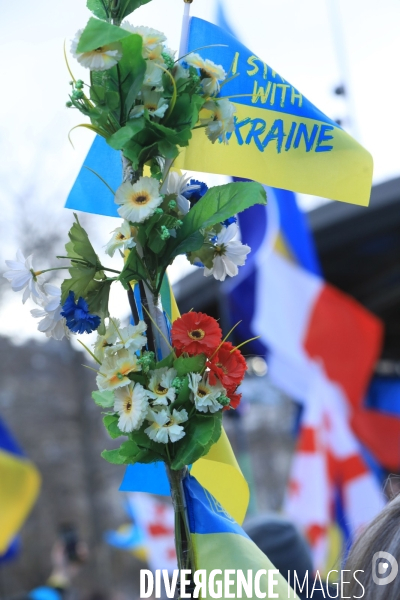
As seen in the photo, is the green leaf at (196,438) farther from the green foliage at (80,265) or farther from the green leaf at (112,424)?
the green foliage at (80,265)

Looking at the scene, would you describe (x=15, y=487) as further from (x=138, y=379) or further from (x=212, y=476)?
(x=138, y=379)

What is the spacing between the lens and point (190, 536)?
1375 mm

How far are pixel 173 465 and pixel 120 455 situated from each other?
91 mm

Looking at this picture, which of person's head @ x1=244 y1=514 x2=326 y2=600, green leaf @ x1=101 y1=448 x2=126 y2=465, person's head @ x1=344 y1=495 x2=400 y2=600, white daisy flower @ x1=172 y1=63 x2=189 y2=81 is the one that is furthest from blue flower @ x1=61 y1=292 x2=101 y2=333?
person's head @ x1=244 y1=514 x2=326 y2=600

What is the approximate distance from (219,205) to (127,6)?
414 mm

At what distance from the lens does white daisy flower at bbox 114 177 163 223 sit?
1.30 meters

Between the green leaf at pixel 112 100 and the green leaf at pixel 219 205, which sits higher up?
the green leaf at pixel 112 100

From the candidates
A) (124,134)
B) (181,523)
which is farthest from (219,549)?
(124,134)

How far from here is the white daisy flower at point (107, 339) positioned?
1.33m

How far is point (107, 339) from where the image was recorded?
4.36 ft

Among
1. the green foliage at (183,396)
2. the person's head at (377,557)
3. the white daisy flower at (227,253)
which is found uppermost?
the white daisy flower at (227,253)

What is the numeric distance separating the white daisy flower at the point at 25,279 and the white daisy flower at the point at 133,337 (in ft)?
0.65

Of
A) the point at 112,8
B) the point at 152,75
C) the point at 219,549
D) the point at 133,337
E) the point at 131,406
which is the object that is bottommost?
the point at 219,549

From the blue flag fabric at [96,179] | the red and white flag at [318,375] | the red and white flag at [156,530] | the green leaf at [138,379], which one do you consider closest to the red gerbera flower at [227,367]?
the green leaf at [138,379]
